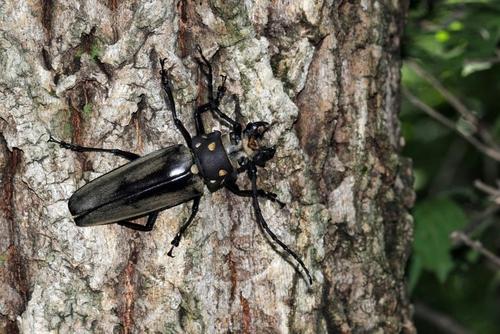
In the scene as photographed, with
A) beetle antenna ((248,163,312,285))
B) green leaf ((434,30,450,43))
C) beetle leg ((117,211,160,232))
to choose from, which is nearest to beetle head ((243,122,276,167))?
beetle antenna ((248,163,312,285))

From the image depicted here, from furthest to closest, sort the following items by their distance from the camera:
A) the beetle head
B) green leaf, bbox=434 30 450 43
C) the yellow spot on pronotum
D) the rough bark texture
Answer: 1. green leaf, bbox=434 30 450 43
2. the yellow spot on pronotum
3. the beetle head
4. the rough bark texture

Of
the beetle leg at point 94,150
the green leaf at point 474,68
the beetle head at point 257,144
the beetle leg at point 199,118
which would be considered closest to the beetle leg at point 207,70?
the beetle leg at point 199,118

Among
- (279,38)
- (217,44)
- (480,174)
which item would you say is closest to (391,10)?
(279,38)

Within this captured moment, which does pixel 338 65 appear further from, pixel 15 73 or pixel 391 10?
pixel 15 73

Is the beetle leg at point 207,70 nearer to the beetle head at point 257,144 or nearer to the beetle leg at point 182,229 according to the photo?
the beetle head at point 257,144

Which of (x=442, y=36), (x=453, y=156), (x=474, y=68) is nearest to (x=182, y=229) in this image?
(x=442, y=36)

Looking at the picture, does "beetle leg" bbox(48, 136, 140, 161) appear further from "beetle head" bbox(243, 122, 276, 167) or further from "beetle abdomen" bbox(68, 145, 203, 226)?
"beetle head" bbox(243, 122, 276, 167)
